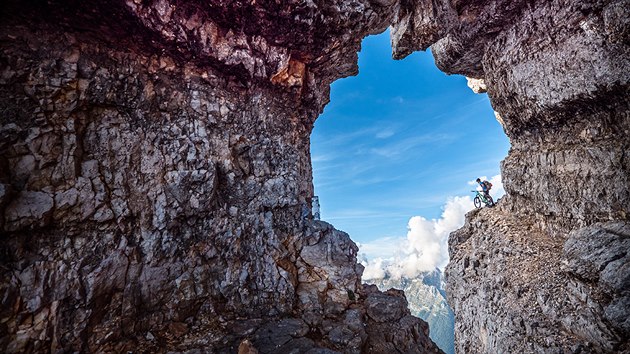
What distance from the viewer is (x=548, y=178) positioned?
50.2 ft

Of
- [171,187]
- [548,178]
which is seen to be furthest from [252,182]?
[548,178]

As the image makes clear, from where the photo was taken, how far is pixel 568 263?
11516 mm

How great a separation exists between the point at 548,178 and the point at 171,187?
883 inches

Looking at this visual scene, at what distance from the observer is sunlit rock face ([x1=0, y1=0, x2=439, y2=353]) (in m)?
12.2

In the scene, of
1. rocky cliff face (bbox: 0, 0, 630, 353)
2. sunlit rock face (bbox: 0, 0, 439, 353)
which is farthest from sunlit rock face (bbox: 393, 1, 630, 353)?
sunlit rock face (bbox: 0, 0, 439, 353)

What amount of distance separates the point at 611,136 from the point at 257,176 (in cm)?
1994

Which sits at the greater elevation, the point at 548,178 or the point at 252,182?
the point at 252,182

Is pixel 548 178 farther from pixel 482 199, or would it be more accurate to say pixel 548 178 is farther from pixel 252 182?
pixel 252 182

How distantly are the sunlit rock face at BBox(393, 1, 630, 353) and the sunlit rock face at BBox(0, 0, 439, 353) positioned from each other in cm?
513

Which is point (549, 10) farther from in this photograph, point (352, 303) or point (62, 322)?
point (62, 322)

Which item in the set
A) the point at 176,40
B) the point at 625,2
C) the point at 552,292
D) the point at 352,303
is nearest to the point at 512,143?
the point at 625,2

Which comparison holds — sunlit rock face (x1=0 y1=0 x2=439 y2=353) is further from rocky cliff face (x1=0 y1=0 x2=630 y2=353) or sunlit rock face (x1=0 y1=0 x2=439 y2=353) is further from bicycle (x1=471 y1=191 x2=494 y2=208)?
bicycle (x1=471 y1=191 x2=494 y2=208)

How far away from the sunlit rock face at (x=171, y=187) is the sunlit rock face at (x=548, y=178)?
16.8 ft

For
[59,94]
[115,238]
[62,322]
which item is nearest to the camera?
[62,322]
